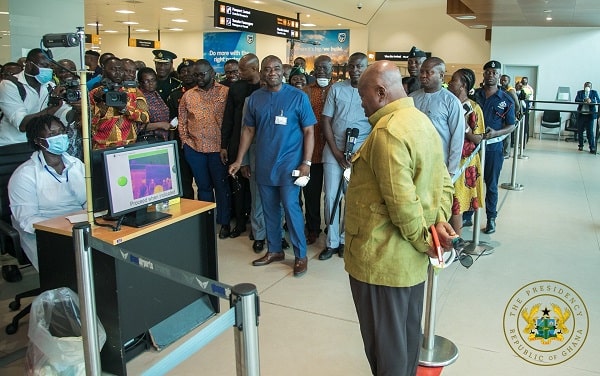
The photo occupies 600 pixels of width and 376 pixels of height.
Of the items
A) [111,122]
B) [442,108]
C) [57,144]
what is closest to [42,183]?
[57,144]

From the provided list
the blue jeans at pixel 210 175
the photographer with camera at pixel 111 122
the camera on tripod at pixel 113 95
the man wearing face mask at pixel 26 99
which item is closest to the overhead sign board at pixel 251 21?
the man wearing face mask at pixel 26 99

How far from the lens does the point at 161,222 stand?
9.24ft

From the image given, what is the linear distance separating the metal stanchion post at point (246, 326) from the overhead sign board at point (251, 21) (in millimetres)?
8665

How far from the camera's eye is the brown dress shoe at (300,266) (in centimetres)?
404

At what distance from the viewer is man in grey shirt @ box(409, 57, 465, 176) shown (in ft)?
12.3

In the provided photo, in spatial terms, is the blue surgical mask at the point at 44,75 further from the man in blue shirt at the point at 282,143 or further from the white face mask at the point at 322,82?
the white face mask at the point at 322,82

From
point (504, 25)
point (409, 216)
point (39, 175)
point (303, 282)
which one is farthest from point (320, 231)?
point (504, 25)

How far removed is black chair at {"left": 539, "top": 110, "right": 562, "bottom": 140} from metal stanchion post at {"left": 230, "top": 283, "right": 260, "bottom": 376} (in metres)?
14.0

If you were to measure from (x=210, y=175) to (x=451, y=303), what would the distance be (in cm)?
239

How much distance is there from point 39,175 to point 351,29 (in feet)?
53.7

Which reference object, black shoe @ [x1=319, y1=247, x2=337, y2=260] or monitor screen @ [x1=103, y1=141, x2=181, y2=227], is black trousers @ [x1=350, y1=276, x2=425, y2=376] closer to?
monitor screen @ [x1=103, y1=141, x2=181, y2=227]

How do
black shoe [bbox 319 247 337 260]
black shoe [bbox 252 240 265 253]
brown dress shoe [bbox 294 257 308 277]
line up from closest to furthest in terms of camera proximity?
1. brown dress shoe [bbox 294 257 308 277]
2. black shoe [bbox 319 247 337 260]
3. black shoe [bbox 252 240 265 253]

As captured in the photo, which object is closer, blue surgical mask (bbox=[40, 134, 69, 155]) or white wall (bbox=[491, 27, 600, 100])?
blue surgical mask (bbox=[40, 134, 69, 155])

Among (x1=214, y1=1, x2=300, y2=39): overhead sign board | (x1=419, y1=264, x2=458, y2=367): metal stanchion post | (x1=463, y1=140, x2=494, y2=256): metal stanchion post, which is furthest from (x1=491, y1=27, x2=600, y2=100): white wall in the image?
(x1=419, y1=264, x2=458, y2=367): metal stanchion post
